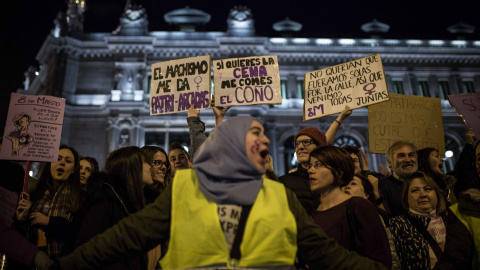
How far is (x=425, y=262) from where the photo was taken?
327 cm

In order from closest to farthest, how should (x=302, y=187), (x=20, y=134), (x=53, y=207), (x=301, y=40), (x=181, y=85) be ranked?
(x=53, y=207), (x=302, y=187), (x=20, y=134), (x=181, y=85), (x=301, y=40)

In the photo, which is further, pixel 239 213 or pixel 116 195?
pixel 116 195

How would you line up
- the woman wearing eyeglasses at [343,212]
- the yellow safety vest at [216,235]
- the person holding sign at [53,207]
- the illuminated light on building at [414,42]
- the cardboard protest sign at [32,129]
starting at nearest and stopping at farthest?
the yellow safety vest at [216,235]
the woman wearing eyeglasses at [343,212]
the person holding sign at [53,207]
the cardboard protest sign at [32,129]
the illuminated light on building at [414,42]

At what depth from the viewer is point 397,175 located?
180 inches

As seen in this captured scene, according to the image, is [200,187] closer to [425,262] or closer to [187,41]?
[425,262]

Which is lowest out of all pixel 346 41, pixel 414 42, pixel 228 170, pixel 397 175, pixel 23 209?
pixel 23 209

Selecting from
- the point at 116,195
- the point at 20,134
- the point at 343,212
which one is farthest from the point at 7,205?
the point at 343,212

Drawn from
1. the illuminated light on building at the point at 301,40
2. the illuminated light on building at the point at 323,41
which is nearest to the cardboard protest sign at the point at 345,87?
the illuminated light on building at the point at 301,40

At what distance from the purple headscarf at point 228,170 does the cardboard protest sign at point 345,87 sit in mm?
3729

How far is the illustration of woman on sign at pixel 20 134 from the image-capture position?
4195mm

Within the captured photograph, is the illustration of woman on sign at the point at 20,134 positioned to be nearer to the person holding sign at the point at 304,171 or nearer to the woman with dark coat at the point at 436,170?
the person holding sign at the point at 304,171

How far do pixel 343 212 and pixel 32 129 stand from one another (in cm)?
376

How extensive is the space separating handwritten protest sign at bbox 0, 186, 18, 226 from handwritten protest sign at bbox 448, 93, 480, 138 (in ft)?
18.6

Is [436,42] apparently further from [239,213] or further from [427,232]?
[239,213]
